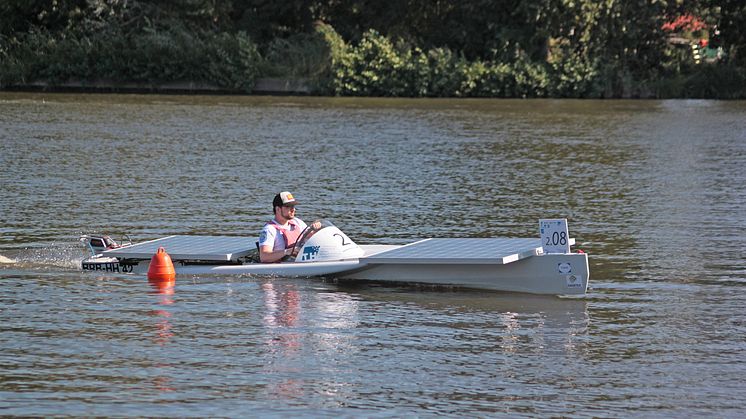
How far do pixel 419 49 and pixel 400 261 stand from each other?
5015cm

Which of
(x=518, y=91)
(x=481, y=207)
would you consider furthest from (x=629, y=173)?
(x=518, y=91)

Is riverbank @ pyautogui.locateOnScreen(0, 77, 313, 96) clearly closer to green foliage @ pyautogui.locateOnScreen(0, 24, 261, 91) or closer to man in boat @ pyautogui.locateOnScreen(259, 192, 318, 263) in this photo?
green foliage @ pyautogui.locateOnScreen(0, 24, 261, 91)

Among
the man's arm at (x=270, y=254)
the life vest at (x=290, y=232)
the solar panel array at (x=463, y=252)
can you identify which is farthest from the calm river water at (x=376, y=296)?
the life vest at (x=290, y=232)

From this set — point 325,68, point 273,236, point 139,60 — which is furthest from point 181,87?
point 273,236

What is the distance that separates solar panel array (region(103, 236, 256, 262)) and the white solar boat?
0.04 feet

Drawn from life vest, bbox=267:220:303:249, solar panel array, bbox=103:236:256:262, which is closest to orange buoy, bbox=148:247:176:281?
solar panel array, bbox=103:236:256:262

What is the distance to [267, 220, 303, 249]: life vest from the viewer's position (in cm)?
1744

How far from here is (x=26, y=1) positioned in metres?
68.5

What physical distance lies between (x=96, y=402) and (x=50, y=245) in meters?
8.92

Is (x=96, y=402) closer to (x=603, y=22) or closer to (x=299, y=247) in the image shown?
(x=299, y=247)

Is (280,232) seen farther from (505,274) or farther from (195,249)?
(505,274)

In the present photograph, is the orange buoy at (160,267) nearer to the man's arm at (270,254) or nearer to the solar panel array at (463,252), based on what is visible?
the man's arm at (270,254)

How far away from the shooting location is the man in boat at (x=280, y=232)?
17297 mm

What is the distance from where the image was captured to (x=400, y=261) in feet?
54.8
